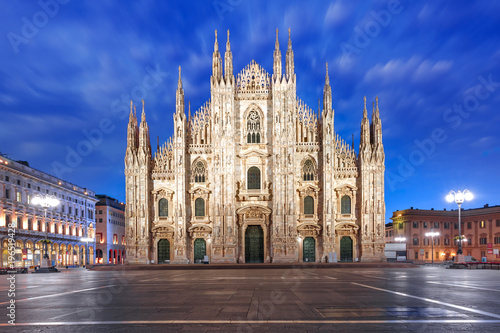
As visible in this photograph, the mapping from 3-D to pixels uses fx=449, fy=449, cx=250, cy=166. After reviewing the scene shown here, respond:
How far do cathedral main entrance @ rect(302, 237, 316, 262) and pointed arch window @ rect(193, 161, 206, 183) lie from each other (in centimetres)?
1526

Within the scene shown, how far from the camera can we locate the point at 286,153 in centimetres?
5562

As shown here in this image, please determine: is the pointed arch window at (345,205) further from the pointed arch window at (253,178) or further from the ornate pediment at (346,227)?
the pointed arch window at (253,178)

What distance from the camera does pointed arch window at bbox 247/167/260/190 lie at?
5714 cm

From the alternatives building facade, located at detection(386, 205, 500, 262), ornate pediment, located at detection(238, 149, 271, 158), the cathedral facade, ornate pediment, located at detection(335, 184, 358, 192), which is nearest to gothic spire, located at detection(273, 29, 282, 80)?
the cathedral facade

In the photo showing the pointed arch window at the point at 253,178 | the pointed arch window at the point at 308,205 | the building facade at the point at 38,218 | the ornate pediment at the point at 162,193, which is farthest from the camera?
the building facade at the point at 38,218

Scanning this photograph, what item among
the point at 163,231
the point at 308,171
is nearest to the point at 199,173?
the point at 163,231

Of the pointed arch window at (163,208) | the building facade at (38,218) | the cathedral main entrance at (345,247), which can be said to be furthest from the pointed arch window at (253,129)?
the building facade at (38,218)

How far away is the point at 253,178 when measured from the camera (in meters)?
57.2

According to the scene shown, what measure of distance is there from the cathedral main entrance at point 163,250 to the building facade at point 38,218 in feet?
45.3

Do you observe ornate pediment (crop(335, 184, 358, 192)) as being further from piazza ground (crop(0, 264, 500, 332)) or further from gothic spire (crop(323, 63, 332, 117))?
piazza ground (crop(0, 264, 500, 332))

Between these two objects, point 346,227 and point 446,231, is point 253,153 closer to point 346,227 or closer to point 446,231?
point 346,227

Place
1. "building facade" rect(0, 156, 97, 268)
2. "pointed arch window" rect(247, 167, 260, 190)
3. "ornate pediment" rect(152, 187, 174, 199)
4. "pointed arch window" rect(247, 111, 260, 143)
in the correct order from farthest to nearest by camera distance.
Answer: "building facade" rect(0, 156, 97, 268) < "pointed arch window" rect(247, 111, 260, 143) < "pointed arch window" rect(247, 167, 260, 190) < "ornate pediment" rect(152, 187, 174, 199)

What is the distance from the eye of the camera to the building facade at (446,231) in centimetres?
9056

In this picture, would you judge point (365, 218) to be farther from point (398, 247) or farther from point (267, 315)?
point (267, 315)
